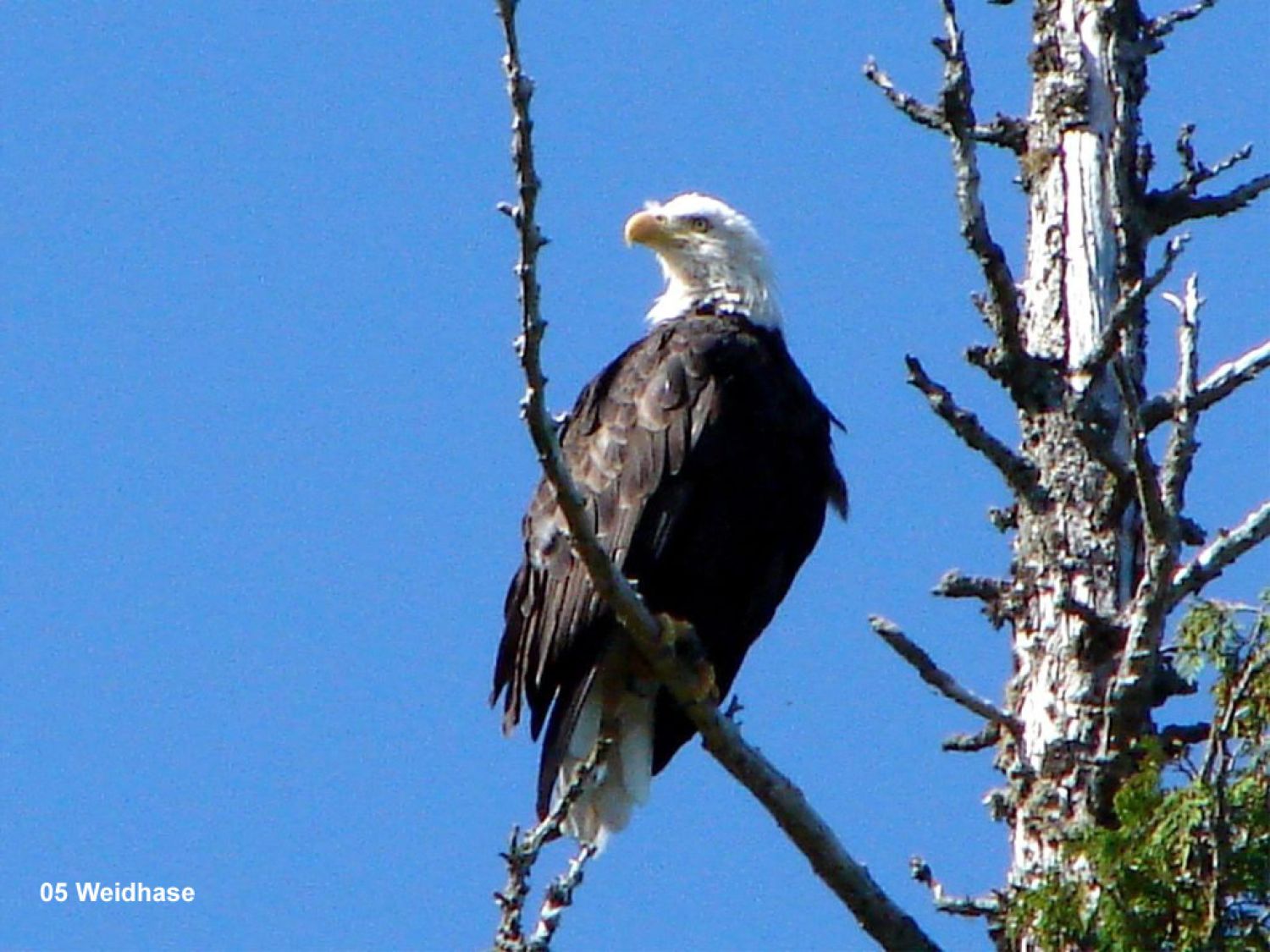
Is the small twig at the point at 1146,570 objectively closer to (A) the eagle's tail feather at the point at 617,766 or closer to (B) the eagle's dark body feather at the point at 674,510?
(B) the eagle's dark body feather at the point at 674,510

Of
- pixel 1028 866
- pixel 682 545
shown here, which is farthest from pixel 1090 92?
pixel 1028 866

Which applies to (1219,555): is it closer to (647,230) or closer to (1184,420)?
(1184,420)

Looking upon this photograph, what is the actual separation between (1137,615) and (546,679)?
6.35 ft

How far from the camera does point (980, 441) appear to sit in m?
6.01

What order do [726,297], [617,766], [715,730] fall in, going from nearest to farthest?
[715,730]
[617,766]
[726,297]

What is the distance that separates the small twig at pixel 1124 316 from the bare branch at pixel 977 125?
0.68m

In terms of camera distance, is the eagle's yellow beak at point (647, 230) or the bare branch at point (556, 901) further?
the eagle's yellow beak at point (647, 230)

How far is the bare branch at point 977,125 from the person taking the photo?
6.71 meters

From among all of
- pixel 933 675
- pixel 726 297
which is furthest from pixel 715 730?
pixel 726 297

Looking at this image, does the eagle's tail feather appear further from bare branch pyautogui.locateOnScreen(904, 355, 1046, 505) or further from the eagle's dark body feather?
bare branch pyautogui.locateOnScreen(904, 355, 1046, 505)

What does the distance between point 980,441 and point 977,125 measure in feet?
3.85

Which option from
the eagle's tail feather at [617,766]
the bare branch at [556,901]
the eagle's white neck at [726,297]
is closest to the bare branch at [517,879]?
the bare branch at [556,901]

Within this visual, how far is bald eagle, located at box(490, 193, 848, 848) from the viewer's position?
679cm

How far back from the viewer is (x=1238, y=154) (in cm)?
660
